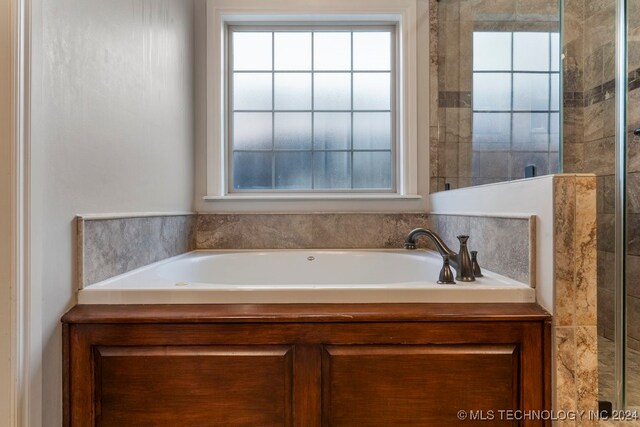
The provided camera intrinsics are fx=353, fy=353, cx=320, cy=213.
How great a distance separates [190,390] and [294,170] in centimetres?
155

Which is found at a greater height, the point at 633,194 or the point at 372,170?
the point at 372,170

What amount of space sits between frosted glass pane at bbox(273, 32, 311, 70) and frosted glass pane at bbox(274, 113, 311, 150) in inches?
12.3

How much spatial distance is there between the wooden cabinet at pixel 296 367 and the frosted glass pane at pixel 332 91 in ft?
5.43

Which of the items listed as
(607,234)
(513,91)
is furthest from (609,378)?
(513,91)

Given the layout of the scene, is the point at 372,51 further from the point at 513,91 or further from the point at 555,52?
the point at 555,52

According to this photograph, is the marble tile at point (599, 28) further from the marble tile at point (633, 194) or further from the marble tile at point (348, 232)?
the marble tile at point (348, 232)

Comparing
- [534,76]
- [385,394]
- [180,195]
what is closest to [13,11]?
[180,195]

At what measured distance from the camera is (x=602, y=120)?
72.6 inches

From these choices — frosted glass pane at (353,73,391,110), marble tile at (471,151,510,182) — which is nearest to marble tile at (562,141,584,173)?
marble tile at (471,151,510,182)

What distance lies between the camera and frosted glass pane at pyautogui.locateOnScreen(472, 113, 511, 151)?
1.65 m

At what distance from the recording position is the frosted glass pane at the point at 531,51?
1.41m

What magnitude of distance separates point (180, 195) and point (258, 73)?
96 cm

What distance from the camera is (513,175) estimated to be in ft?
4.54

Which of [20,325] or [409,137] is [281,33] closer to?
[409,137]
